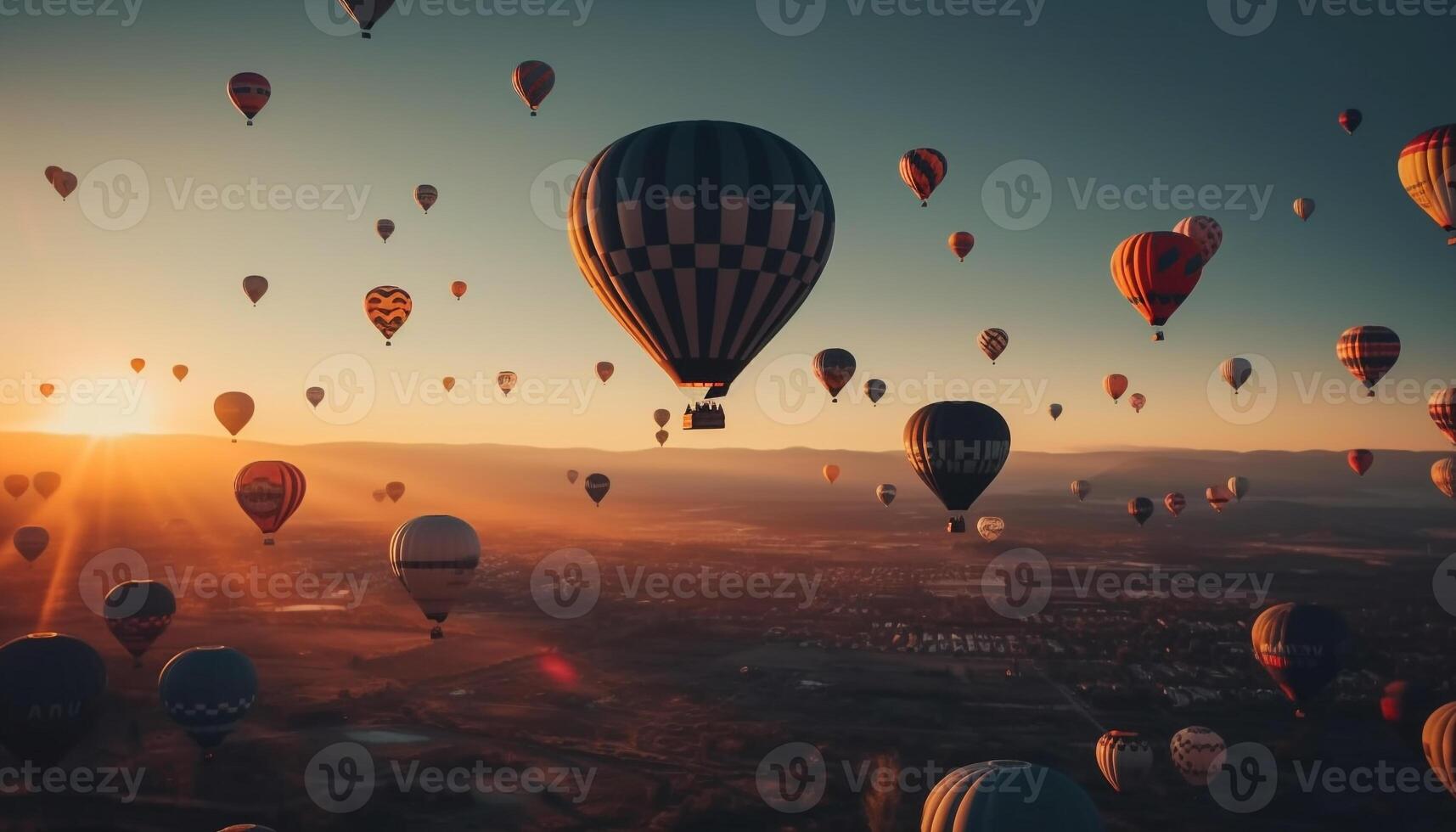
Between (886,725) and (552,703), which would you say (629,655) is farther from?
(886,725)

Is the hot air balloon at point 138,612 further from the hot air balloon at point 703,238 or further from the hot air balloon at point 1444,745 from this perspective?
the hot air balloon at point 1444,745

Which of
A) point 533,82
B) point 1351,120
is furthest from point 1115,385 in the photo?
point 533,82

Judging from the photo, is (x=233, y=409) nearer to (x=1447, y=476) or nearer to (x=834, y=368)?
(x=834, y=368)

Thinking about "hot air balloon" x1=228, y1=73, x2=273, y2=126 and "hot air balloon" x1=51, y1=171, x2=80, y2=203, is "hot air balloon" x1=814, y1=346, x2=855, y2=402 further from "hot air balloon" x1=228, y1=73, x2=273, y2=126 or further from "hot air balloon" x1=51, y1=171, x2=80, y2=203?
"hot air balloon" x1=51, y1=171, x2=80, y2=203

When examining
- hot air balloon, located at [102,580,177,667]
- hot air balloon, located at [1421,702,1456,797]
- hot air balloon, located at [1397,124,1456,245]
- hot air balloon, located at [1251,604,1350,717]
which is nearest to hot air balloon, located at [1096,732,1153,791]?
hot air balloon, located at [1251,604,1350,717]

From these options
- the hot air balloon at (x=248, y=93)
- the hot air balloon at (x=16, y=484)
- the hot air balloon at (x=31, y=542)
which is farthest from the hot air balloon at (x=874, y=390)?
the hot air balloon at (x=16, y=484)

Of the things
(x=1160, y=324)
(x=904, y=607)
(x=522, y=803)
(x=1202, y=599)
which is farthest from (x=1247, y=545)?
(x=522, y=803)
